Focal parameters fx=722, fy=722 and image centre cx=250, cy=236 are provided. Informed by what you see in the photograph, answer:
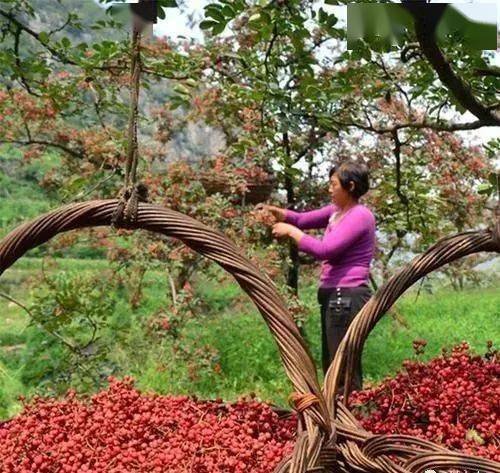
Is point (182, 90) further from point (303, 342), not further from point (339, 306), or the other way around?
point (303, 342)

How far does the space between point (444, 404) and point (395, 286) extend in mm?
171

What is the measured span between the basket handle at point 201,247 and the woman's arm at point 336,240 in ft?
4.35

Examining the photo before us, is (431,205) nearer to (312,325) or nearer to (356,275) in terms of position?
(356,275)

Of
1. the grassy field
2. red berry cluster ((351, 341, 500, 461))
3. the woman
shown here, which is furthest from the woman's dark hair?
red berry cluster ((351, 341, 500, 461))

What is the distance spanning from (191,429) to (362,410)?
0.27 m

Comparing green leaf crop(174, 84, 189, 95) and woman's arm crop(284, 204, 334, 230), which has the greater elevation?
woman's arm crop(284, 204, 334, 230)

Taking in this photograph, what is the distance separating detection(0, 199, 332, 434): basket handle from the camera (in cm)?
81

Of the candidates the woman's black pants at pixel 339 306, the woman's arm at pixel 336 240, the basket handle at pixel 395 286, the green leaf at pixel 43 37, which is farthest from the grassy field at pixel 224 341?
the basket handle at pixel 395 286

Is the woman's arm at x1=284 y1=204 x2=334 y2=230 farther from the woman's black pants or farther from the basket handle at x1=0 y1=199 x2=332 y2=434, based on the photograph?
the basket handle at x1=0 y1=199 x2=332 y2=434

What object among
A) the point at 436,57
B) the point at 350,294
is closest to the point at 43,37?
the point at 350,294

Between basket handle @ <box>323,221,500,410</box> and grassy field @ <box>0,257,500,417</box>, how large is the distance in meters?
1.96

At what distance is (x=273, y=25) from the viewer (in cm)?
141

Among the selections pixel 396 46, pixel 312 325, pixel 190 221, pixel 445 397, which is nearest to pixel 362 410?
pixel 445 397

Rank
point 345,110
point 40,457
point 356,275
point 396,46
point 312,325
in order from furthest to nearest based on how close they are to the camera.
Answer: point 312,325 < point 345,110 < point 356,275 < point 396,46 < point 40,457
